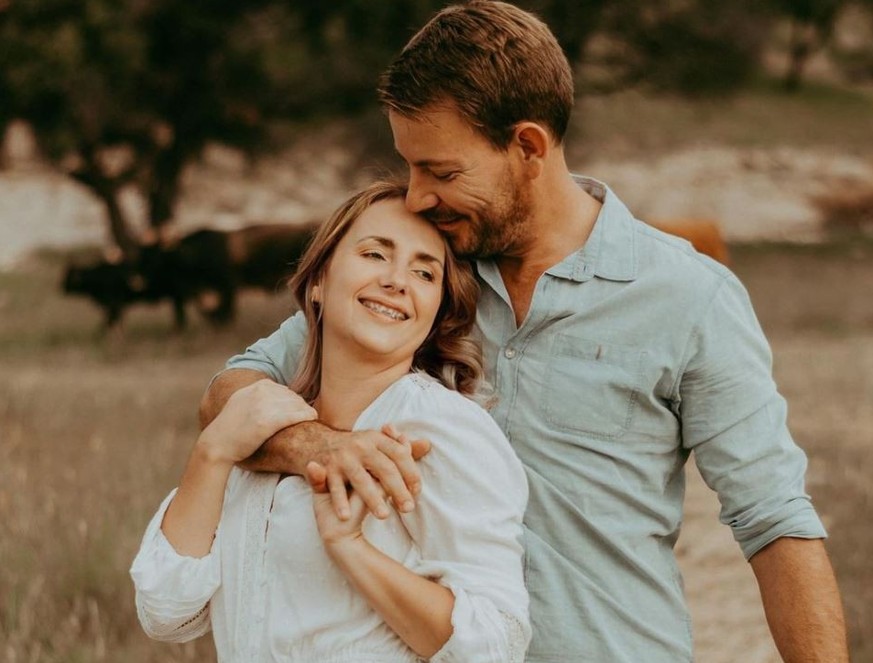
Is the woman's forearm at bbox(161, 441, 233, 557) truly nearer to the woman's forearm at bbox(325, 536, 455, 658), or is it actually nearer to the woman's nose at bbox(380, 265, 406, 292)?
A: the woman's forearm at bbox(325, 536, 455, 658)

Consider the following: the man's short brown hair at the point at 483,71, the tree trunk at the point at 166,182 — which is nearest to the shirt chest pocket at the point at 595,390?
the man's short brown hair at the point at 483,71

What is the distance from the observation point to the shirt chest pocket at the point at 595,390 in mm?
3377

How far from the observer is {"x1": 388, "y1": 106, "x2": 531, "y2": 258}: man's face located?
3.38 m

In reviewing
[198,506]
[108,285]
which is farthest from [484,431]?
[108,285]

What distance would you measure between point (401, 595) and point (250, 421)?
587mm

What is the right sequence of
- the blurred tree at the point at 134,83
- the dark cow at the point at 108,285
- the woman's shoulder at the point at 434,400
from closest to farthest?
1. the woman's shoulder at the point at 434,400
2. the dark cow at the point at 108,285
3. the blurred tree at the point at 134,83

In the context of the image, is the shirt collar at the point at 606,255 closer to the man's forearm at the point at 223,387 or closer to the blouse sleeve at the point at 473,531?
the blouse sleeve at the point at 473,531

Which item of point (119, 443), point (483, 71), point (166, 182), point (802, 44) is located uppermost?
point (483, 71)

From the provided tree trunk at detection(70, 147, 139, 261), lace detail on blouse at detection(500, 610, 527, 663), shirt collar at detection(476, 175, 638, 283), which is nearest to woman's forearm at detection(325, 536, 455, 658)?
lace detail on blouse at detection(500, 610, 527, 663)

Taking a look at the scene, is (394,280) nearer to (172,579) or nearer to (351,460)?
(351,460)

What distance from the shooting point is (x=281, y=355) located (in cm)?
377

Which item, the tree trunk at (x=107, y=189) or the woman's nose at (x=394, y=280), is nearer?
the woman's nose at (x=394, y=280)

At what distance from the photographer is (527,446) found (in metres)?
3.38

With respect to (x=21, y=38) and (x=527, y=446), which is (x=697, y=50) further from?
(x=527, y=446)
